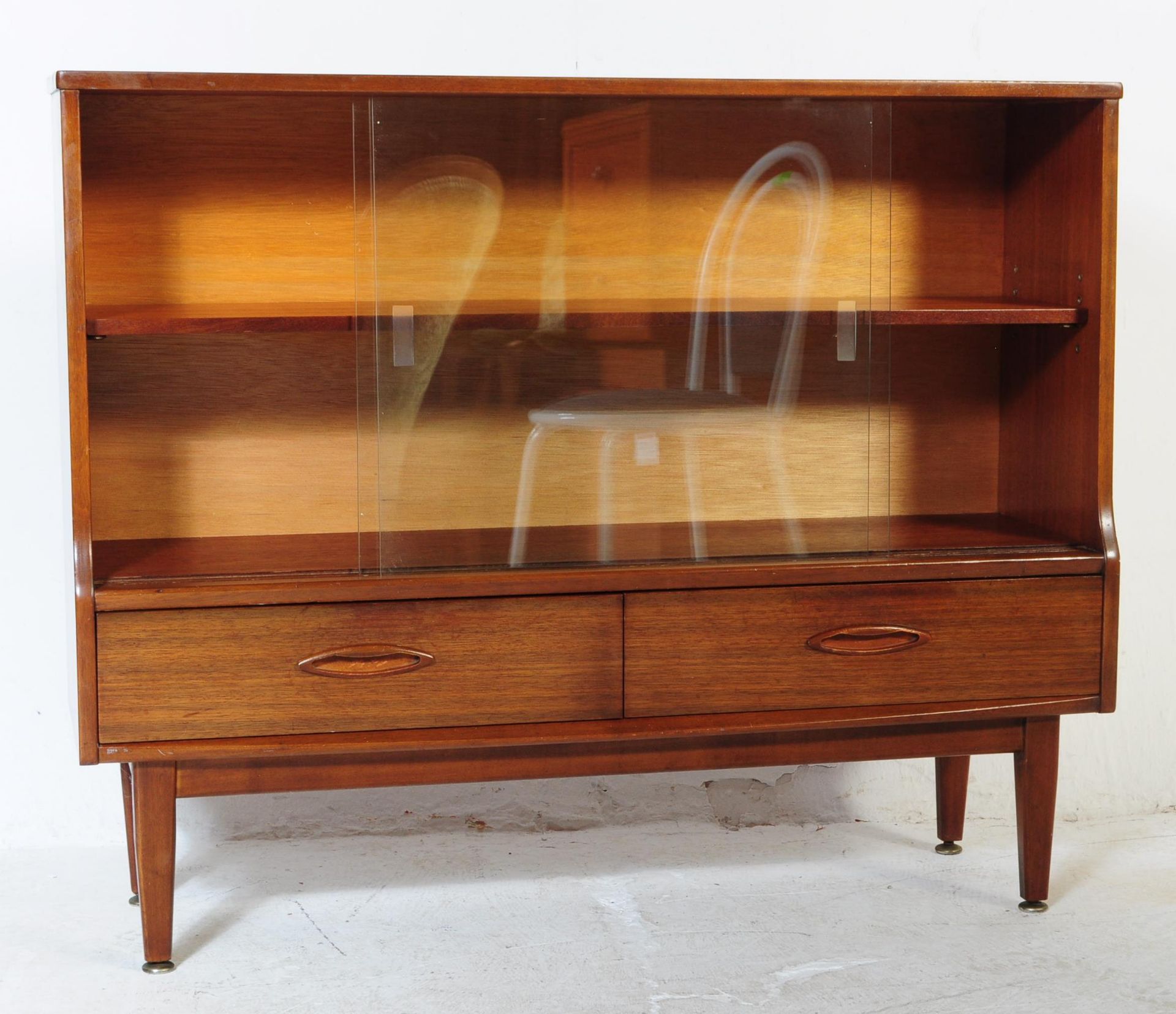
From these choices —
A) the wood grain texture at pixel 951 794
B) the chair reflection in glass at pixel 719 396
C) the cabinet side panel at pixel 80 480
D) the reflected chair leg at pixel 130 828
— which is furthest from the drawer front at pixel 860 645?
the reflected chair leg at pixel 130 828

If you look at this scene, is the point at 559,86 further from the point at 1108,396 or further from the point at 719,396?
the point at 1108,396

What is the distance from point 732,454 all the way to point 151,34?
1213 millimetres

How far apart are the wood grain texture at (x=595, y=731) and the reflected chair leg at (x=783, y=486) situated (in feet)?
0.82

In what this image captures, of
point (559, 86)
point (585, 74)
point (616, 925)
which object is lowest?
point (616, 925)

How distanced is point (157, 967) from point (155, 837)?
0.22m

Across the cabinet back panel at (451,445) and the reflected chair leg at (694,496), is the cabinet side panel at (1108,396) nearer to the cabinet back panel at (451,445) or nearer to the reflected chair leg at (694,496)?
the cabinet back panel at (451,445)

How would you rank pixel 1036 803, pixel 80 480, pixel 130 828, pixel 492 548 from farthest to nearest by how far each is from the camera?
pixel 130 828 < pixel 1036 803 < pixel 492 548 < pixel 80 480

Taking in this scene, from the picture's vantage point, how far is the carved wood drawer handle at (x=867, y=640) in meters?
1.93

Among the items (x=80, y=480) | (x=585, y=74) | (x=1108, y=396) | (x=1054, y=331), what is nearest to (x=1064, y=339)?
(x=1054, y=331)

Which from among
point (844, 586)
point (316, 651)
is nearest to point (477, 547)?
point (316, 651)

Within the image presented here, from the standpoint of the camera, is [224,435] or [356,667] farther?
[224,435]

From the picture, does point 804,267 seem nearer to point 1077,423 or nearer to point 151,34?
point 1077,423

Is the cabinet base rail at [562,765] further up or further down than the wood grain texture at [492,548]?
further down

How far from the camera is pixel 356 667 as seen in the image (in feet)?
6.03
